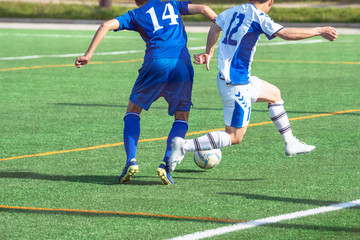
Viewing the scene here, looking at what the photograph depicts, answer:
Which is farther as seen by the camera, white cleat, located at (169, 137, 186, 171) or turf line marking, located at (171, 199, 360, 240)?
white cleat, located at (169, 137, 186, 171)

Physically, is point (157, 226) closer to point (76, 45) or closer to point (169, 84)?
point (169, 84)

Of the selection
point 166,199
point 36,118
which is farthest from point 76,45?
point 166,199

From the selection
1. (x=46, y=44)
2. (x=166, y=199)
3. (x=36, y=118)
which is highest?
(x=166, y=199)

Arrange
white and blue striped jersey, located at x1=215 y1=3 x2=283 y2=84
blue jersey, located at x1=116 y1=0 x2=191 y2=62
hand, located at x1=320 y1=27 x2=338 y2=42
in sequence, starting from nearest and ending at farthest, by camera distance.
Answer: hand, located at x1=320 y1=27 x2=338 y2=42, white and blue striped jersey, located at x1=215 y1=3 x2=283 y2=84, blue jersey, located at x1=116 y1=0 x2=191 y2=62

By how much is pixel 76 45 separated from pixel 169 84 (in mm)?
18367

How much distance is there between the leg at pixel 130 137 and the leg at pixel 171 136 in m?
A: 0.25

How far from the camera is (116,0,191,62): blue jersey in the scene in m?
7.38

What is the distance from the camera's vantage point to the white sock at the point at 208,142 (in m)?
6.95

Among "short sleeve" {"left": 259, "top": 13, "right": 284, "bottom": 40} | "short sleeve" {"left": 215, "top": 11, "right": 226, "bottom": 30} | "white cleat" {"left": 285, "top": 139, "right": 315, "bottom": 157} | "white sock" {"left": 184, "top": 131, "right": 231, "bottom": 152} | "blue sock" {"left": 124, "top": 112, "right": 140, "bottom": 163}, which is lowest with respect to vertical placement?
"white cleat" {"left": 285, "top": 139, "right": 315, "bottom": 157}

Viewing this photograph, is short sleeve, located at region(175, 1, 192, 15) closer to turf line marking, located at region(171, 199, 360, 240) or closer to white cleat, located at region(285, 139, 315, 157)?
white cleat, located at region(285, 139, 315, 157)

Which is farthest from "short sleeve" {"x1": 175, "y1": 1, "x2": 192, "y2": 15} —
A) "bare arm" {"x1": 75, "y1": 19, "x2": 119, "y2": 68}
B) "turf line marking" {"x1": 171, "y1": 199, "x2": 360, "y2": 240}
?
"turf line marking" {"x1": 171, "y1": 199, "x2": 360, "y2": 240}

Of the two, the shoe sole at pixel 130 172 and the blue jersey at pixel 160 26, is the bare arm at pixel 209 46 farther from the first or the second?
the shoe sole at pixel 130 172

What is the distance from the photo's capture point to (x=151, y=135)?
10094 millimetres

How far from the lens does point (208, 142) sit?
696cm
